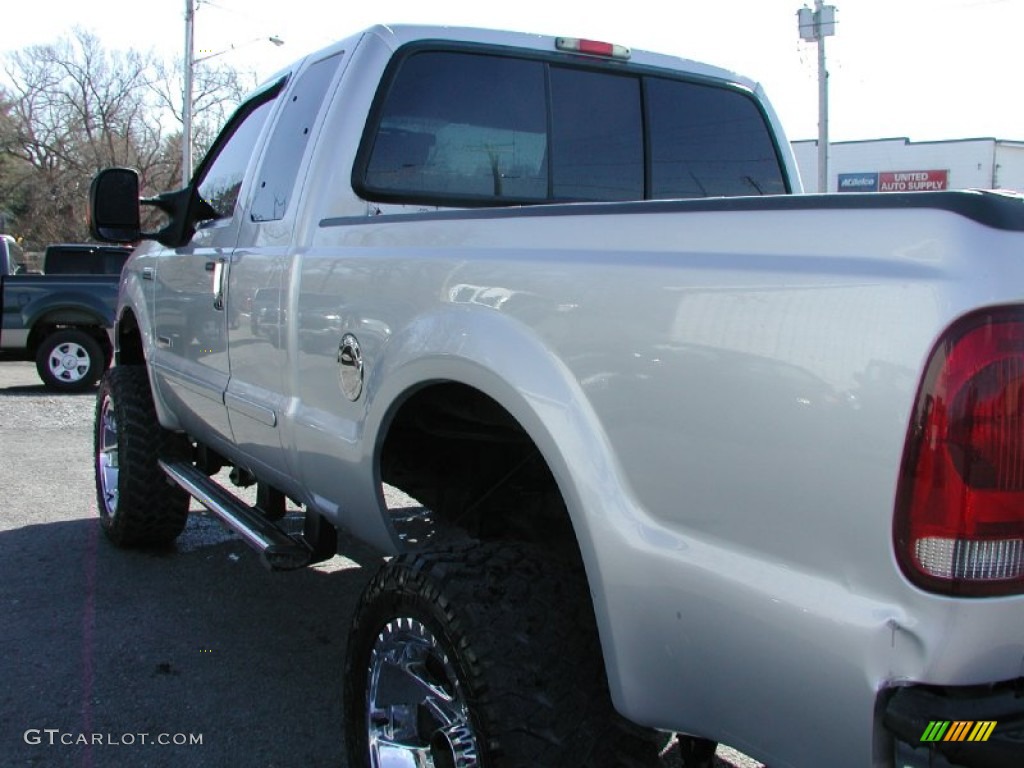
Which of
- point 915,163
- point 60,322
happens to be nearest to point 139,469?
point 60,322

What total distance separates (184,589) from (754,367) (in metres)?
3.83

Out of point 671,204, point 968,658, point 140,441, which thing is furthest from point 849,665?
point 140,441

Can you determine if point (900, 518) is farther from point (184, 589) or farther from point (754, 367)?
point (184, 589)

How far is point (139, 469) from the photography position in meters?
4.95

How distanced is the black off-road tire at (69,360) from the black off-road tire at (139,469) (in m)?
7.56

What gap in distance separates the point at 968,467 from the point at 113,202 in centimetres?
382

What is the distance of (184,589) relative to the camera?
477 centimetres

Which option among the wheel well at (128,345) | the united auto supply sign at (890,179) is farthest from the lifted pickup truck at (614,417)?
the united auto supply sign at (890,179)

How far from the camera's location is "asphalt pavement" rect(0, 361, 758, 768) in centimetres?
329

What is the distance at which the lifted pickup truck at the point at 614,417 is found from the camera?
4.79 ft

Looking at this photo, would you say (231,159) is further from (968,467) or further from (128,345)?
(968,467)

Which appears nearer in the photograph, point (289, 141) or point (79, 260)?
point (289, 141)

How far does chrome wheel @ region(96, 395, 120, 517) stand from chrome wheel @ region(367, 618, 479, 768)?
3.30 m

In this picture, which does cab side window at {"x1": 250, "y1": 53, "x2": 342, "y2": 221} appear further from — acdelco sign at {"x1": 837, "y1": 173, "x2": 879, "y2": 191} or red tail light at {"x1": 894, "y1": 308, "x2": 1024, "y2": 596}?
acdelco sign at {"x1": 837, "y1": 173, "x2": 879, "y2": 191}
